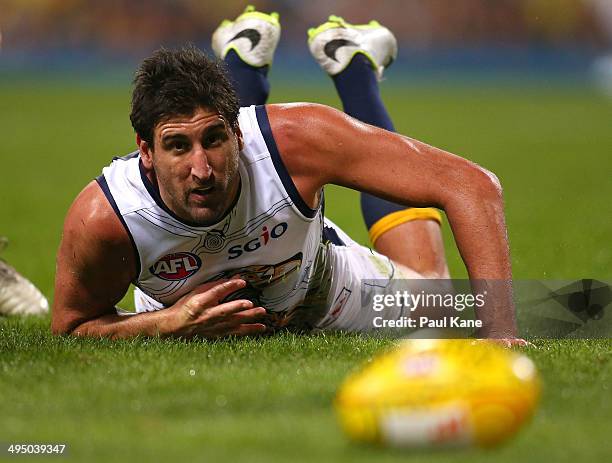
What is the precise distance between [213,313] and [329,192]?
8.99 metres

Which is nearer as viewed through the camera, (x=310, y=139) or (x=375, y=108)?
(x=310, y=139)

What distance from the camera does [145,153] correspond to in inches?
173

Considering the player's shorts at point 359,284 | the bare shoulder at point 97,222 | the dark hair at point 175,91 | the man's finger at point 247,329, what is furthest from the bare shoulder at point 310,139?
the player's shorts at point 359,284

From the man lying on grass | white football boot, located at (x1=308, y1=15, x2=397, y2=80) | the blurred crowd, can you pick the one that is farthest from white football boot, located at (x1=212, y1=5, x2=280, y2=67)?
the blurred crowd

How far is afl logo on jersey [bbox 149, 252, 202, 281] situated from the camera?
4.54 metres

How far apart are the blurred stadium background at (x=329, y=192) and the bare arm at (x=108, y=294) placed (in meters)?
0.14

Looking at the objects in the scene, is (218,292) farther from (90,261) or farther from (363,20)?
(363,20)

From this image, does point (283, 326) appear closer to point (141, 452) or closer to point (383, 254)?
point (383, 254)

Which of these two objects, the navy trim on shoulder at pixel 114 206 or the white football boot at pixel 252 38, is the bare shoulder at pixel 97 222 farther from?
the white football boot at pixel 252 38

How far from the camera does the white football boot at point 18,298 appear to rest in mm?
5996

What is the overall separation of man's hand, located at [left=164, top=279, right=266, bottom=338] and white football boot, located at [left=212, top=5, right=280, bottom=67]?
6.11ft

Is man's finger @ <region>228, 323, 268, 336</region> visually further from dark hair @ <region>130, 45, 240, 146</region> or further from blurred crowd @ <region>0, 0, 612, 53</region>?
blurred crowd @ <region>0, 0, 612, 53</region>

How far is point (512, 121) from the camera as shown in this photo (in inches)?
847

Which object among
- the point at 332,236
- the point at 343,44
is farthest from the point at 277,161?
the point at 343,44
